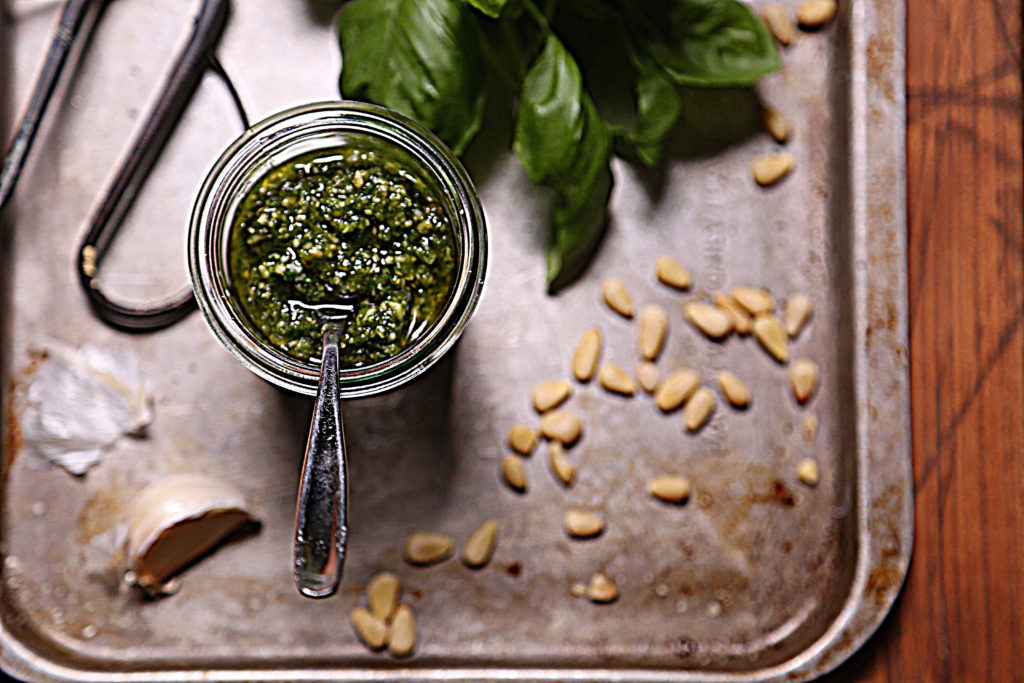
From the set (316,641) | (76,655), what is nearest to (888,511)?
(316,641)

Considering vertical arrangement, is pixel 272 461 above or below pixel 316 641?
above

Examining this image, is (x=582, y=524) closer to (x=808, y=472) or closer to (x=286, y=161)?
(x=808, y=472)

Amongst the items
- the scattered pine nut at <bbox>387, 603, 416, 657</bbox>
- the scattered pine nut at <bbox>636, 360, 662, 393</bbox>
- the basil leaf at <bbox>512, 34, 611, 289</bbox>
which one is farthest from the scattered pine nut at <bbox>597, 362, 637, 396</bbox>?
the scattered pine nut at <bbox>387, 603, 416, 657</bbox>

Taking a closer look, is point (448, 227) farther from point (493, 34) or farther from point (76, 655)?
point (76, 655)

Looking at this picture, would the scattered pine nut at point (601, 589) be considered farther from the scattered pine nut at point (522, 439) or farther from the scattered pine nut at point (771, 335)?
the scattered pine nut at point (771, 335)

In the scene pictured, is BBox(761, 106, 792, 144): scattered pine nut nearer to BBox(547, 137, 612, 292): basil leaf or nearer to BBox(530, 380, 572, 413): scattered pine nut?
BBox(547, 137, 612, 292): basil leaf

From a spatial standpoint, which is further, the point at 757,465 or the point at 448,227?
the point at 757,465
